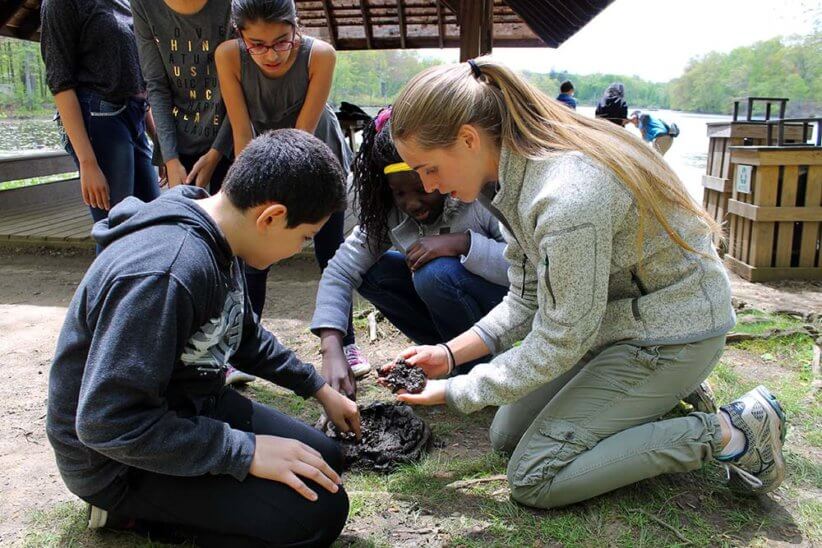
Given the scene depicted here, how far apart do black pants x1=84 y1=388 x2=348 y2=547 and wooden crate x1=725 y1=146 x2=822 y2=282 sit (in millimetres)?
4582

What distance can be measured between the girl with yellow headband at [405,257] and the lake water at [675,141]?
66 centimetres

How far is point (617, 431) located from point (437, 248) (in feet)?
3.15

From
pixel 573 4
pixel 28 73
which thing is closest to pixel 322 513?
pixel 573 4

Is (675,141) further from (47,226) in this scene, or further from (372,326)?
(372,326)

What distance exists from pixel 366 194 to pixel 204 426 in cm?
131

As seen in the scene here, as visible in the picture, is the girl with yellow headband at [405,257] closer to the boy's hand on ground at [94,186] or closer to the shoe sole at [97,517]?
the shoe sole at [97,517]

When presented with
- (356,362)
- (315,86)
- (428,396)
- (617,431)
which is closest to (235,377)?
(356,362)

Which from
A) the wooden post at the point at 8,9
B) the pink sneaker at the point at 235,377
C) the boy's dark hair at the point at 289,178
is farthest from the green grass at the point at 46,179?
the boy's dark hair at the point at 289,178

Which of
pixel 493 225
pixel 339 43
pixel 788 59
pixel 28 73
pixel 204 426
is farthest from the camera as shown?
pixel 788 59

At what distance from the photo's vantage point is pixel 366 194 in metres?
2.66

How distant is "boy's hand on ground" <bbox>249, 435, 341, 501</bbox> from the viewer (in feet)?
5.45

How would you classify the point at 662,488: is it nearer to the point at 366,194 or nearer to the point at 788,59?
the point at 366,194

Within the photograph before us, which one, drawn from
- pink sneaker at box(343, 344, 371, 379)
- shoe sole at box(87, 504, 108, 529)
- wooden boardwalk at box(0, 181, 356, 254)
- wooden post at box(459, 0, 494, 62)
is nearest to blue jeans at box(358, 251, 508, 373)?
pink sneaker at box(343, 344, 371, 379)

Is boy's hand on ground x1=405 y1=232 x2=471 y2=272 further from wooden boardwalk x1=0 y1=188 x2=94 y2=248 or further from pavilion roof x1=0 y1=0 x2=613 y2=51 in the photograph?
pavilion roof x1=0 y1=0 x2=613 y2=51
